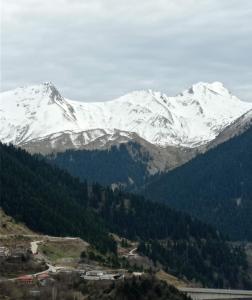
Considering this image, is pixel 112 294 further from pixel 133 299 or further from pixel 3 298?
pixel 3 298

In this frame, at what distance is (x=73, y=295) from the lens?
19338 centimetres

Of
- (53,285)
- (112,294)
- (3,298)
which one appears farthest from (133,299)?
(3,298)

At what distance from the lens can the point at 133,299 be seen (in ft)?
654

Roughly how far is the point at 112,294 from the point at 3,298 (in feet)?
82.1

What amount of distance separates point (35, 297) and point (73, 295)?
347 inches

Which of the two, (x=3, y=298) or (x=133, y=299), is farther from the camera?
(x=133, y=299)

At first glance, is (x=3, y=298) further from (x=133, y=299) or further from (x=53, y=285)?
(x=133, y=299)

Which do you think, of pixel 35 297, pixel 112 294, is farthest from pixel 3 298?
pixel 112 294

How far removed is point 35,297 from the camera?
189 m

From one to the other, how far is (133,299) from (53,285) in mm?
17834

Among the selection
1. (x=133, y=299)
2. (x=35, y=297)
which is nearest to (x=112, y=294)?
(x=133, y=299)

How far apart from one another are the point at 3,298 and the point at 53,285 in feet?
55.4

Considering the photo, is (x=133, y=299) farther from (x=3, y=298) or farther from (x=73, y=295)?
(x=3, y=298)

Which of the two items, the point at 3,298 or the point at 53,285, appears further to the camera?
the point at 53,285
